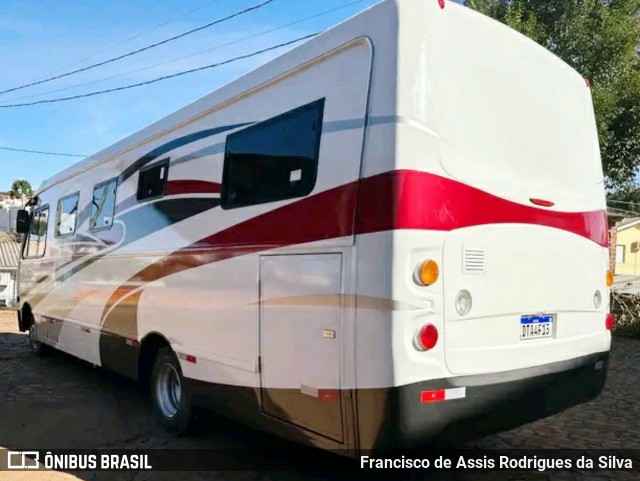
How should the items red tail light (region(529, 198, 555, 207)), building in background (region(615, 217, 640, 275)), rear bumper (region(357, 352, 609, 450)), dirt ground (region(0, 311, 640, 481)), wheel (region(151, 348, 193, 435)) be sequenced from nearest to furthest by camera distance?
1. rear bumper (region(357, 352, 609, 450))
2. red tail light (region(529, 198, 555, 207))
3. dirt ground (region(0, 311, 640, 481))
4. wheel (region(151, 348, 193, 435))
5. building in background (region(615, 217, 640, 275))

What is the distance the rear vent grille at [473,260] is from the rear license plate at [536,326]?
0.55 m

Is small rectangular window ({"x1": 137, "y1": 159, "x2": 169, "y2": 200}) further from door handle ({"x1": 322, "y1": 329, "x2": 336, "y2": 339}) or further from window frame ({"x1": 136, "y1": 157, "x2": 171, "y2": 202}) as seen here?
door handle ({"x1": 322, "y1": 329, "x2": 336, "y2": 339})

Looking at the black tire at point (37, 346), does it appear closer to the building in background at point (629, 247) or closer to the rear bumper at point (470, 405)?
the rear bumper at point (470, 405)

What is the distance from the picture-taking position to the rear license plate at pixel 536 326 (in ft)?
12.9

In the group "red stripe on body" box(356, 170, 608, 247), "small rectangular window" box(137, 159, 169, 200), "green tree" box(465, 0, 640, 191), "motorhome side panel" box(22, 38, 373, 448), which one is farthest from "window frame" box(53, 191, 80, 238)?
"green tree" box(465, 0, 640, 191)

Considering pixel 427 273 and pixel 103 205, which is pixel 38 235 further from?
pixel 427 273

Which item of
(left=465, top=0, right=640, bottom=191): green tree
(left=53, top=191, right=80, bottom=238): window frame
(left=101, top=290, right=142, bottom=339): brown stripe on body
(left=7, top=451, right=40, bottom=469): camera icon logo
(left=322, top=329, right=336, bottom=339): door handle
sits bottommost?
(left=7, top=451, right=40, bottom=469): camera icon logo

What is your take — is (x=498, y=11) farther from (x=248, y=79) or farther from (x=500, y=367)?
(x=500, y=367)

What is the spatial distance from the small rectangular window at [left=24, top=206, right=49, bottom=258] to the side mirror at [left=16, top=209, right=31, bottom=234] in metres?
0.16


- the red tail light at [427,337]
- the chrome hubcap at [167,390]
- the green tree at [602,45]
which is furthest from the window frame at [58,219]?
the green tree at [602,45]

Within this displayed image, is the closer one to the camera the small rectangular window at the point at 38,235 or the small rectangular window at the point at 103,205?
the small rectangular window at the point at 103,205

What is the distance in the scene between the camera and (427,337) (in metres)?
3.38

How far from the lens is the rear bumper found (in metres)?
3.31

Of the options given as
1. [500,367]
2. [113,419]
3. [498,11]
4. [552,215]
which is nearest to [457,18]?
[552,215]
